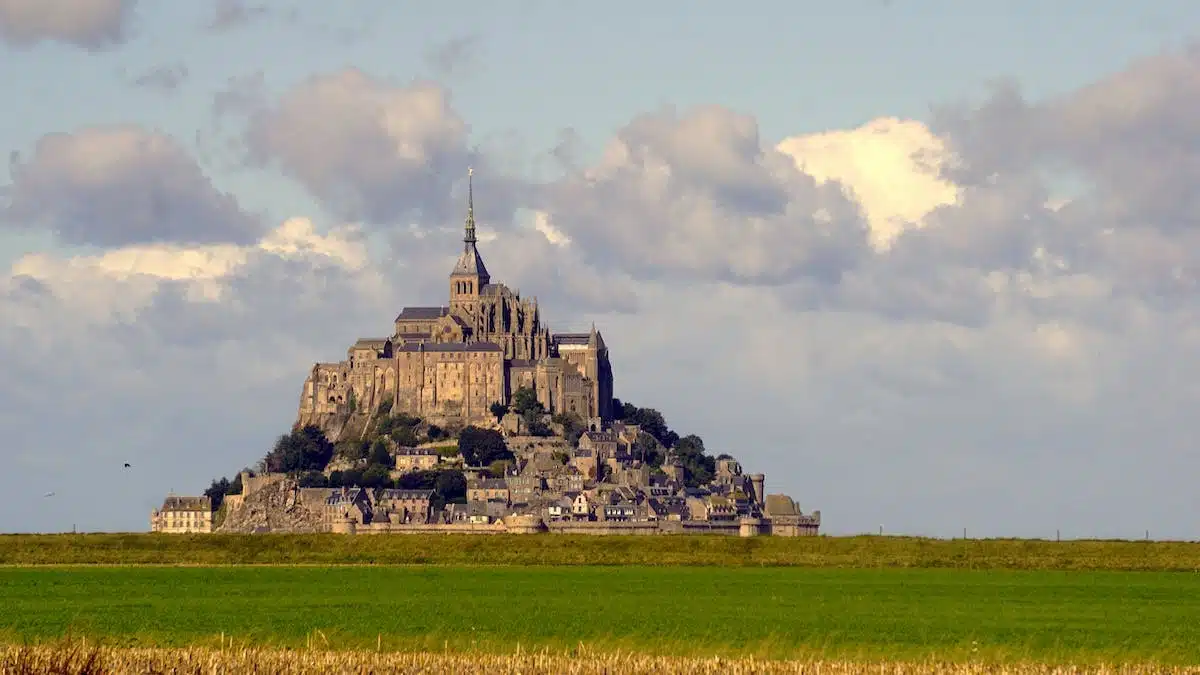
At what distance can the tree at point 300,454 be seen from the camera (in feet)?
564

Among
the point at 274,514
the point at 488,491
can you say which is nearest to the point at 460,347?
the point at 488,491

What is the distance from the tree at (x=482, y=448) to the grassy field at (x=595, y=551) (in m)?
88.6

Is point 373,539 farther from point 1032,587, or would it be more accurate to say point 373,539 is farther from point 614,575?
point 1032,587

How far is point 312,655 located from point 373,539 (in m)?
48.2

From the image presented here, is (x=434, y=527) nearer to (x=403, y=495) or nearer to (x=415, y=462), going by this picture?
(x=403, y=495)

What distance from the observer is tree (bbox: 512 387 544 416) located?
173 m

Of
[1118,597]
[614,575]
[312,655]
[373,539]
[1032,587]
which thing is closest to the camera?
[312,655]

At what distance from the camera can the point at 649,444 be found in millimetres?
175000

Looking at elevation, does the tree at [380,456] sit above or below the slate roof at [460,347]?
below

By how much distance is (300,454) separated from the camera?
6791 inches

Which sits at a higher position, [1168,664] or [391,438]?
[391,438]

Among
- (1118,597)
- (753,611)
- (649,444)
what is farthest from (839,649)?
(649,444)

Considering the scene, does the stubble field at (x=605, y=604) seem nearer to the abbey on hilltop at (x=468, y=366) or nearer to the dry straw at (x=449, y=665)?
the dry straw at (x=449, y=665)

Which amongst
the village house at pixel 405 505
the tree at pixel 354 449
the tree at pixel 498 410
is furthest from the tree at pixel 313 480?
the tree at pixel 498 410
